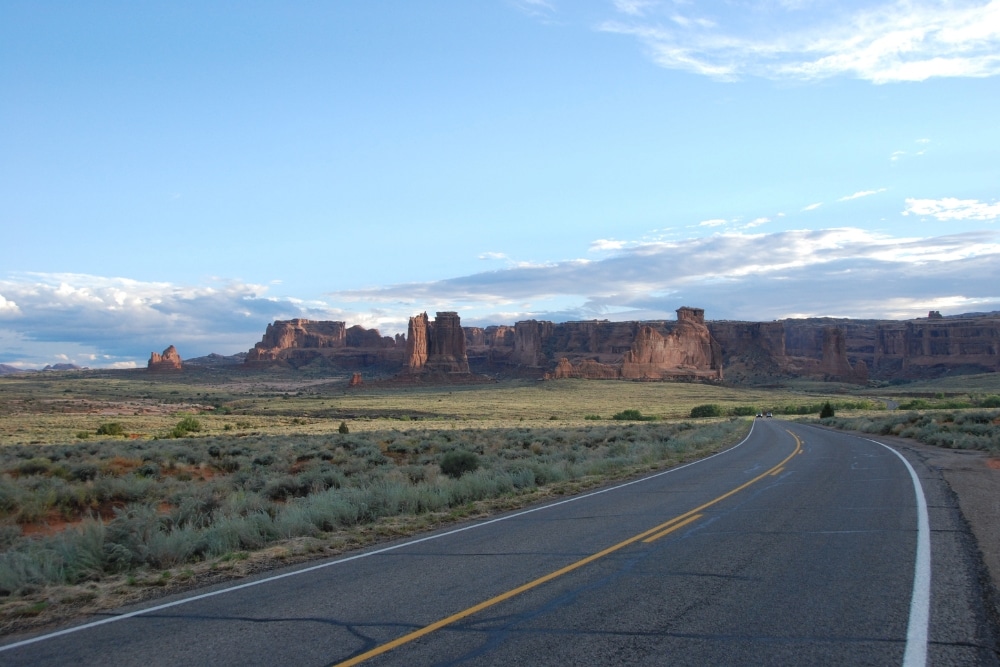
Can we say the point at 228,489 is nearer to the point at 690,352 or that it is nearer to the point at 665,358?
the point at 665,358

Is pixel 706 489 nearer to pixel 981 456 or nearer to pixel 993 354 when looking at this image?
pixel 981 456

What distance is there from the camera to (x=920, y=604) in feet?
20.5

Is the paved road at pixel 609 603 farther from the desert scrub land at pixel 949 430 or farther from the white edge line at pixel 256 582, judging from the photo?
the desert scrub land at pixel 949 430

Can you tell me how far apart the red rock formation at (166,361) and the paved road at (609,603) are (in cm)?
17346

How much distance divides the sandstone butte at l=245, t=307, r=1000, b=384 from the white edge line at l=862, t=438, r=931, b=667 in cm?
12510

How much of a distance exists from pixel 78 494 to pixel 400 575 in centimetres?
1170

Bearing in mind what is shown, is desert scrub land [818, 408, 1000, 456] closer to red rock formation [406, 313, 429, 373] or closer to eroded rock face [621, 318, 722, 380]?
eroded rock face [621, 318, 722, 380]

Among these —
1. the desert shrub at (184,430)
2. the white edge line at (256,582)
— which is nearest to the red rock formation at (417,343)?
the desert shrub at (184,430)

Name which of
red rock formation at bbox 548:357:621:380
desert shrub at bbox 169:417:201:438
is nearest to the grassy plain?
desert shrub at bbox 169:417:201:438

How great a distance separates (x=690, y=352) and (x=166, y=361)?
115 metres

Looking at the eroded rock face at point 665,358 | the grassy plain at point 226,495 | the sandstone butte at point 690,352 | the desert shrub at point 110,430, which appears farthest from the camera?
the sandstone butte at point 690,352

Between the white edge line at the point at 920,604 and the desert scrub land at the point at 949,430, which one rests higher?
the white edge line at the point at 920,604

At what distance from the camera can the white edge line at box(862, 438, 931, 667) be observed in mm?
5055

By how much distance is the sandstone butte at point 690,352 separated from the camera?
5600 inches
